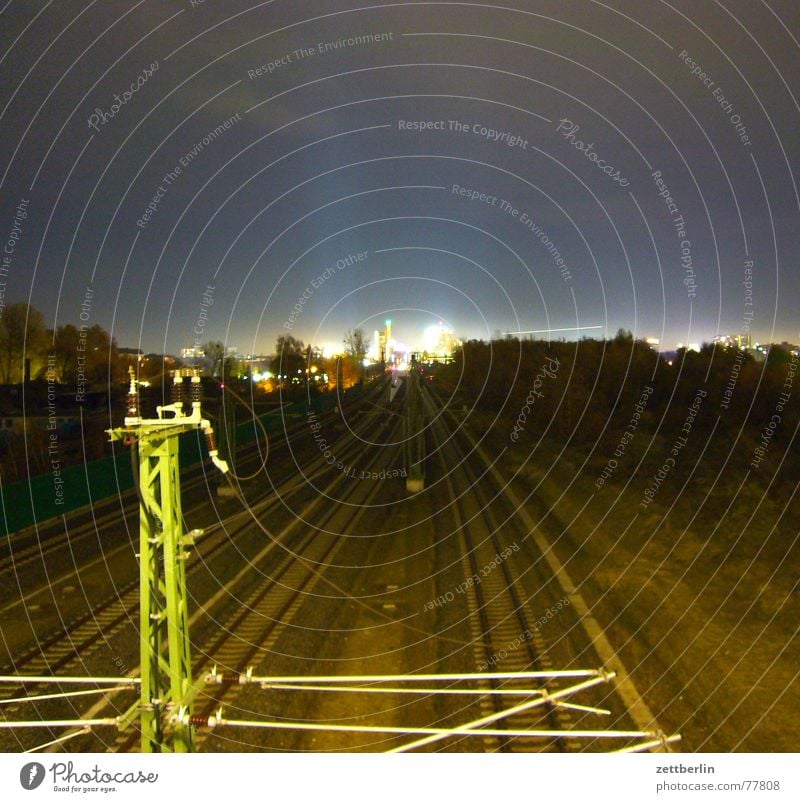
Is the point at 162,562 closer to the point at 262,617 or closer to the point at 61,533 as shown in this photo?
the point at 262,617

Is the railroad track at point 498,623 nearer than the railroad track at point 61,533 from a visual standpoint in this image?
Yes

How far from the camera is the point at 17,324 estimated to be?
1195 inches

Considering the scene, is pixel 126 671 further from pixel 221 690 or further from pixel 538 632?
pixel 538 632

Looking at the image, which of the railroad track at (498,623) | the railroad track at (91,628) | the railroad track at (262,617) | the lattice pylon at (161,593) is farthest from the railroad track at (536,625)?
the railroad track at (91,628)

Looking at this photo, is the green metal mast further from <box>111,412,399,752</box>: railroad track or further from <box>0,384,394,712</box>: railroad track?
<box>0,384,394,712</box>: railroad track

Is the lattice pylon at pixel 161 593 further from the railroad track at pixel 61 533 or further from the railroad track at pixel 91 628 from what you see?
the railroad track at pixel 61 533

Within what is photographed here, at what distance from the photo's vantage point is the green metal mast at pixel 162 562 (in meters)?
3.51

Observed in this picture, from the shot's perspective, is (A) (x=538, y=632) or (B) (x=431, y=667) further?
(A) (x=538, y=632)

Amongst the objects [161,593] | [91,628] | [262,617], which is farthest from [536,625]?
[161,593]

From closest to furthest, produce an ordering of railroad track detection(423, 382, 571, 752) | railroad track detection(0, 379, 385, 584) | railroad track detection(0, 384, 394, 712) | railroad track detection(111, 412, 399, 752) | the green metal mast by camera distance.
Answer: the green metal mast → railroad track detection(423, 382, 571, 752) → railroad track detection(111, 412, 399, 752) → railroad track detection(0, 384, 394, 712) → railroad track detection(0, 379, 385, 584)

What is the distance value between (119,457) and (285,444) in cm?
1119

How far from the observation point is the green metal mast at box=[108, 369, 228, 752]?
351cm

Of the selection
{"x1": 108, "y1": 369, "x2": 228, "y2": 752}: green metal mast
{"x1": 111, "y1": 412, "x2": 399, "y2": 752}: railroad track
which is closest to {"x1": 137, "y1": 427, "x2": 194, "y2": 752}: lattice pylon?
{"x1": 108, "y1": 369, "x2": 228, "y2": 752}: green metal mast
